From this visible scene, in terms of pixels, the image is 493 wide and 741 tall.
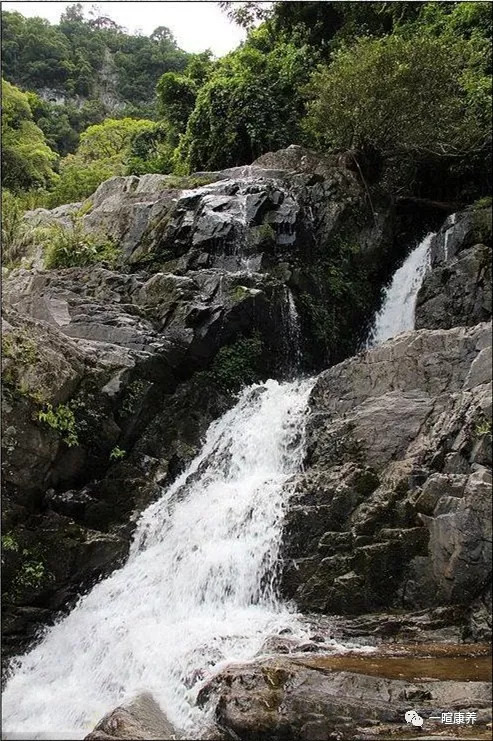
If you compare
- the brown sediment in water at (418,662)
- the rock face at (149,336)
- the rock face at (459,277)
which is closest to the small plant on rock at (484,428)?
the brown sediment in water at (418,662)

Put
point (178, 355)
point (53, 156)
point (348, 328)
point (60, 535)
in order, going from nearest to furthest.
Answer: point (60, 535) < point (178, 355) < point (348, 328) < point (53, 156)

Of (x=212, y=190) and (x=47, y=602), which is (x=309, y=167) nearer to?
(x=212, y=190)

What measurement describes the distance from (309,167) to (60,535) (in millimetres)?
11710

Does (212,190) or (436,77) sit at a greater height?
(436,77)

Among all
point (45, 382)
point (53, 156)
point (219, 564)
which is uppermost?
point (53, 156)

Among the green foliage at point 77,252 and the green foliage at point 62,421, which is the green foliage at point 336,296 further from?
the green foliage at point 62,421

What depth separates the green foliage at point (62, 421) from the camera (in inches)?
400

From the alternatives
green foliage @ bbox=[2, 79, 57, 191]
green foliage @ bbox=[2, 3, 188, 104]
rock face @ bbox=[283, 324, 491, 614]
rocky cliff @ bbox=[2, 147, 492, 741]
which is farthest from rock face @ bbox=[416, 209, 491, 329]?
green foliage @ bbox=[2, 3, 188, 104]

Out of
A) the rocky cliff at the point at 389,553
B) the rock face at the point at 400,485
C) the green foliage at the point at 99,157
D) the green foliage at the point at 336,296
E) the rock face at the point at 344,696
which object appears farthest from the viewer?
the green foliage at the point at 99,157

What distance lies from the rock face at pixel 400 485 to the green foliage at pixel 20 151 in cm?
2065

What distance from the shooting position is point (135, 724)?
620cm

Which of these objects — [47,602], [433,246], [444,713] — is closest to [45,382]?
[47,602]

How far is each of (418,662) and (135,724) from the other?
3.00 metres

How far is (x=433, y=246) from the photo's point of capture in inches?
544
